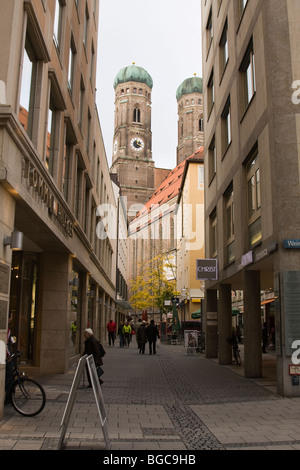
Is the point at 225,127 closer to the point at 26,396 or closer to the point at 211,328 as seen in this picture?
the point at 211,328

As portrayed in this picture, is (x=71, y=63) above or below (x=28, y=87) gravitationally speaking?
above

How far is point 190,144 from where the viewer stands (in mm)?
121375

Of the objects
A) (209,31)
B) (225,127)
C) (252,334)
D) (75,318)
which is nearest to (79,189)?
(75,318)

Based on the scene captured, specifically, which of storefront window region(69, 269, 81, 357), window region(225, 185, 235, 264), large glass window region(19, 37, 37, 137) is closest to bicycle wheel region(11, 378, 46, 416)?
A: large glass window region(19, 37, 37, 137)

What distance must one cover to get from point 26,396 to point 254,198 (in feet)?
29.7

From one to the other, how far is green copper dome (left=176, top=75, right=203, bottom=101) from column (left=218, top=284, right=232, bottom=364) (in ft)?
373

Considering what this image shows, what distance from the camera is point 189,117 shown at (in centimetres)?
12444

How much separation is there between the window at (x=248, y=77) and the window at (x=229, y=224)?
361 cm

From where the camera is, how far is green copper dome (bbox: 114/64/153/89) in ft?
417

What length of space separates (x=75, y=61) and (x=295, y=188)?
10331 mm

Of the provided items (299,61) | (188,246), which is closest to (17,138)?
(299,61)

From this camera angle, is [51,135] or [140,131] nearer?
[51,135]

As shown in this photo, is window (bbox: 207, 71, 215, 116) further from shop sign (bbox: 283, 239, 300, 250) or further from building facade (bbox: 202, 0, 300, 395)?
shop sign (bbox: 283, 239, 300, 250)

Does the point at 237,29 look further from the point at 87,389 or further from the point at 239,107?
the point at 87,389
